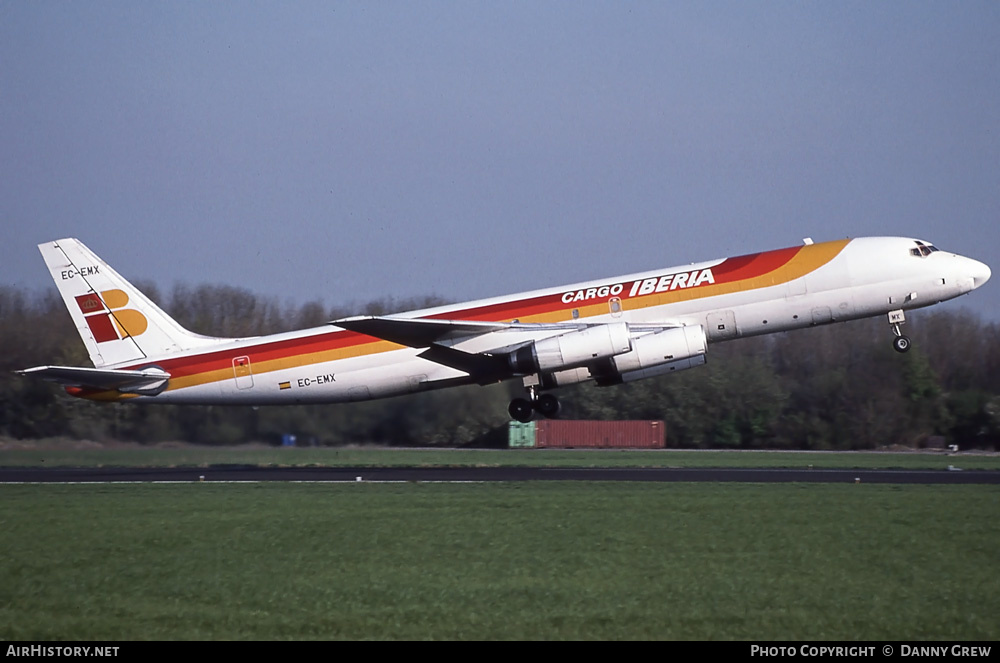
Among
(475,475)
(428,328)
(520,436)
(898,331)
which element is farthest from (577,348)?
(520,436)

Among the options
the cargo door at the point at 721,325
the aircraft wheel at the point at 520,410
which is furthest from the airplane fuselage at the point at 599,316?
the aircraft wheel at the point at 520,410

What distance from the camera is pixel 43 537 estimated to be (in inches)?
696

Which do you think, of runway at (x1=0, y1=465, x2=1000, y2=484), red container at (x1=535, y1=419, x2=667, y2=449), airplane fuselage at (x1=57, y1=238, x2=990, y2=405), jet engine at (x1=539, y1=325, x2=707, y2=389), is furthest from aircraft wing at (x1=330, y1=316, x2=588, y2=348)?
red container at (x1=535, y1=419, x2=667, y2=449)

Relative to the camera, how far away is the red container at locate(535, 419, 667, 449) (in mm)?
59312

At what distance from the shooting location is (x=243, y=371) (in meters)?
31.5

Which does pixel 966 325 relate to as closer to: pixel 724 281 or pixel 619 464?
pixel 619 464

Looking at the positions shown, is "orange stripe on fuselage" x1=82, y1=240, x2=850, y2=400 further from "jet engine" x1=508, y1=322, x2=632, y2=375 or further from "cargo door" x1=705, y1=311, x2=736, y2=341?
"jet engine" x1=508, y1=322, x2=632, y2=375

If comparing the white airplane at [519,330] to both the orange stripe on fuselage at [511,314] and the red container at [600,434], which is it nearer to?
the orange stripe on fuselage at [511,314]

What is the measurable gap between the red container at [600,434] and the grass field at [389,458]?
11.4 meters

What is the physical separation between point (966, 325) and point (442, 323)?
44.7m

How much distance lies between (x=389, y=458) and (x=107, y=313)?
11163 millimetres

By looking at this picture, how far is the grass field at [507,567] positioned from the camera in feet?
37.8

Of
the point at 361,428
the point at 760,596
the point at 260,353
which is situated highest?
the point at 260,353

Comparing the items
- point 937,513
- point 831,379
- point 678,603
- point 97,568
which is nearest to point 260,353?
point 97,568
